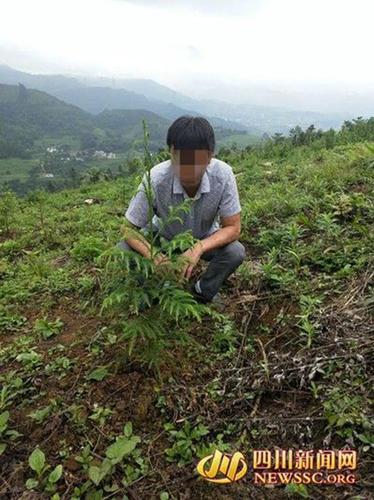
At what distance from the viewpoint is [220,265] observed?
134 inches

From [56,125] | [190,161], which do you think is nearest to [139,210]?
[190,161]

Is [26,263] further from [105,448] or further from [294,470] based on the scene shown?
[294,470]

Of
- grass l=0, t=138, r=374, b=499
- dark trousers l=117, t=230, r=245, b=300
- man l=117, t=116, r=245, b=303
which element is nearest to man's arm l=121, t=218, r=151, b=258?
man l=117, t=116, r=245, b=303

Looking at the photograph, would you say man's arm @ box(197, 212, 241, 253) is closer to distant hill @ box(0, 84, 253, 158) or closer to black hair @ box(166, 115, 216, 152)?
black hair @ box(166, 115, 216, 152)

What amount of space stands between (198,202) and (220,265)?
1.77ft

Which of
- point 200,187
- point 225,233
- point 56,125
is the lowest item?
point 56,125

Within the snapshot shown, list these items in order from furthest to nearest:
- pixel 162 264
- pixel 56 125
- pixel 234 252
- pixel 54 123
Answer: pixel 54 123, pixel 56 125, pixel 234 252, pixel 162 264

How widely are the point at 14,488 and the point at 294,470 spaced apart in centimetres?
145

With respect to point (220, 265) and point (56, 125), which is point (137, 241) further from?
point (56, 125)

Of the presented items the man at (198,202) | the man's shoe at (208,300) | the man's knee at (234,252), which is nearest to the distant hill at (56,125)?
the man's shoe at (208,300)

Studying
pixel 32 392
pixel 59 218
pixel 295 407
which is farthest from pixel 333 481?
pixel 59 218

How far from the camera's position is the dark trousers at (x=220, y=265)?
3367 millimetres

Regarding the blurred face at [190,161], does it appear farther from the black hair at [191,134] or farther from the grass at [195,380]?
the grass at [195,380]

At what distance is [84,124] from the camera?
516ft
